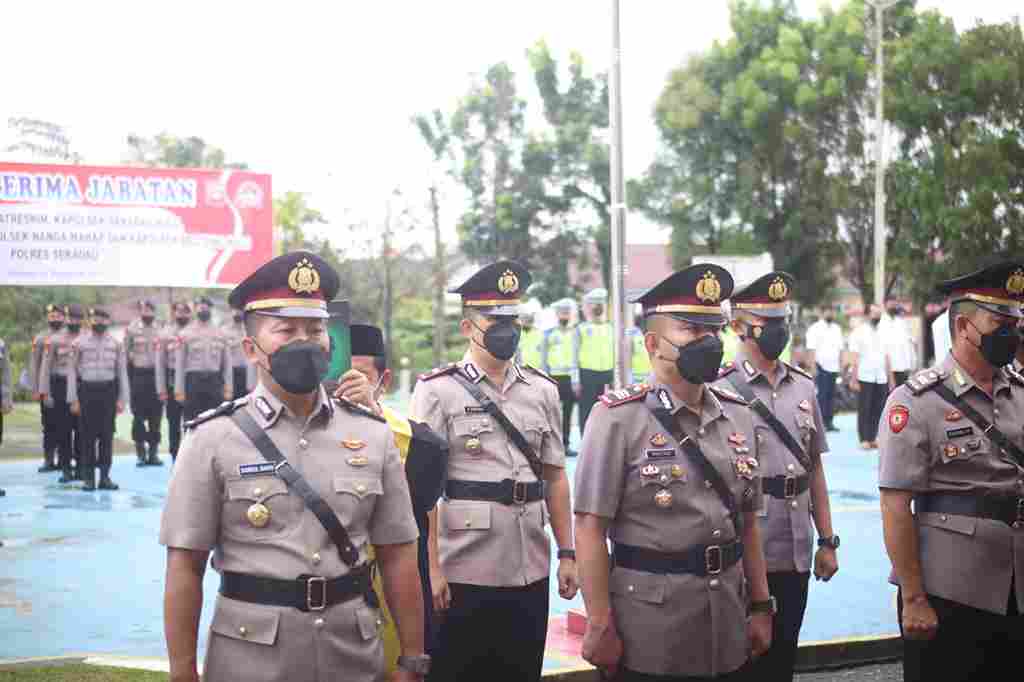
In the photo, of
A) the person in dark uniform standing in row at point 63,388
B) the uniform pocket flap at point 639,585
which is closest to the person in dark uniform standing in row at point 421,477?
the uniform pocket flap at point 639,585

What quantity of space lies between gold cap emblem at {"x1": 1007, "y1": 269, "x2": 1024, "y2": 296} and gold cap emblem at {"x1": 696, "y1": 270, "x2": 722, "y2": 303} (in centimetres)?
121

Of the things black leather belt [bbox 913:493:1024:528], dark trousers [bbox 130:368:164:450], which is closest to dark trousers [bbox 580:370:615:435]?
dark trousers [bbox 130:368:164:450]

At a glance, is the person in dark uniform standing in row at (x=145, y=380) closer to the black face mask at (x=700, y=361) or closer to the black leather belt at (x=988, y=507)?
the black face mask at (x=700, y=361)

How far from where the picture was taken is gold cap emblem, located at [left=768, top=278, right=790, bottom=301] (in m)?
5.74

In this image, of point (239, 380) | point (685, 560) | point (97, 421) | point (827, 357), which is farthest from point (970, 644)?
point (827, 357)

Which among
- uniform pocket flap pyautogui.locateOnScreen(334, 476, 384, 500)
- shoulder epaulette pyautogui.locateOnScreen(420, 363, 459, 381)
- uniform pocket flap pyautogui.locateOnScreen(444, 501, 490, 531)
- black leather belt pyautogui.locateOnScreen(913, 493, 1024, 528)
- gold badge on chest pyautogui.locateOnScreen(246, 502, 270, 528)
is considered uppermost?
shoulder epaulette pyautogui.locateOnScreen(420, 363, 459, 381)

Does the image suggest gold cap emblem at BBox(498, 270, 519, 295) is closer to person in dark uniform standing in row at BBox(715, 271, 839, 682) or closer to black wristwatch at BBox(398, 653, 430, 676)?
person in dark uniform standing in row at BBox(715, 271, 839, 682)

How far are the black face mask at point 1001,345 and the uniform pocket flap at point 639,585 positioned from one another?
159 cm

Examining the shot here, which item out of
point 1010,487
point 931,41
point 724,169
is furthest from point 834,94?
point 1010,487

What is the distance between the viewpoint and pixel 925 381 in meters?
4.73

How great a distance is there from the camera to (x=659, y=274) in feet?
207

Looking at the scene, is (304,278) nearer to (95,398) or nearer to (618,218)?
(618,218)

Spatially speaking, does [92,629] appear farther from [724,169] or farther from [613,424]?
[724,169]

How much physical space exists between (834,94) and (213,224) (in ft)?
77.1
